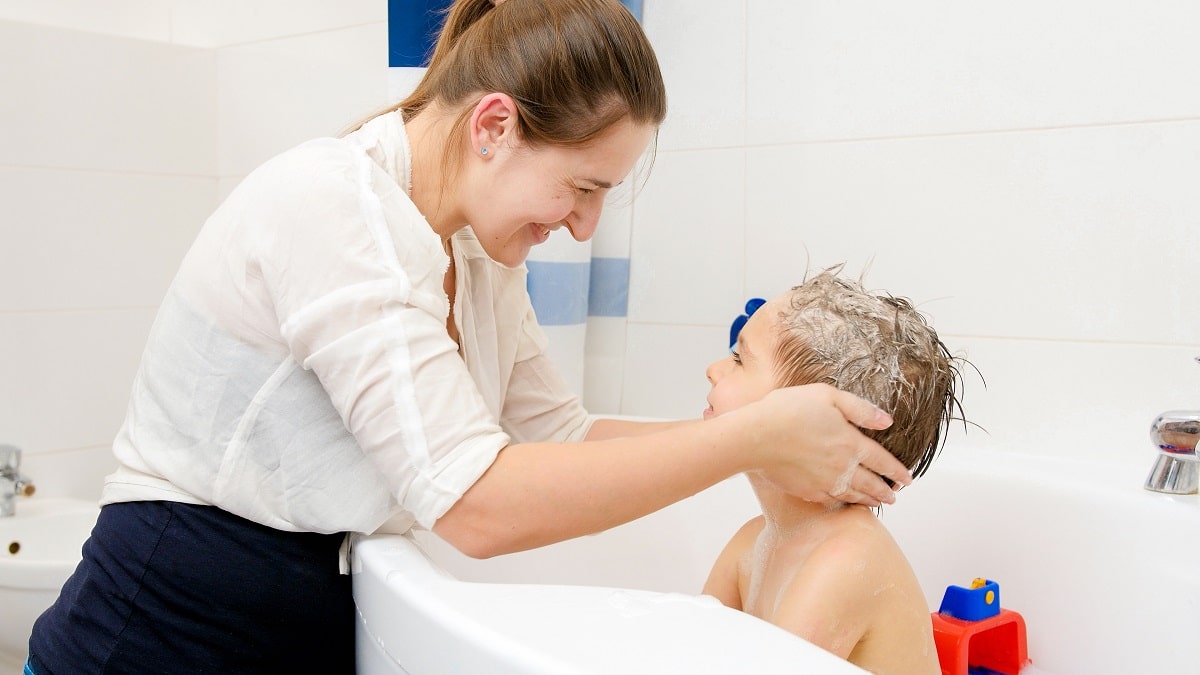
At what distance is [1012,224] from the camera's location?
1.56 m

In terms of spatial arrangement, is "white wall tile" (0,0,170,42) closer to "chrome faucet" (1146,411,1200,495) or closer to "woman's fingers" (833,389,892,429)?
"woman's fingers" (833,389,892,429)

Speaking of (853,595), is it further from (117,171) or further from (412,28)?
(117,171)

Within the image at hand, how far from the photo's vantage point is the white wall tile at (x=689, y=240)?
1854mm

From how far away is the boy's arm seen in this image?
1273mm

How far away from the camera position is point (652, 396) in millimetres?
1994

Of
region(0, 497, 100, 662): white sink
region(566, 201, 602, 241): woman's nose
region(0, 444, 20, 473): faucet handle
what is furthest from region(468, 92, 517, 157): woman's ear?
region(0, 444, 20, 473): faucet handle

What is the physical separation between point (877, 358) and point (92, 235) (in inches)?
67.7

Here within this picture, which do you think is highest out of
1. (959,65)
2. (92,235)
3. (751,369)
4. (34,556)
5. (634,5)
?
(634,5)

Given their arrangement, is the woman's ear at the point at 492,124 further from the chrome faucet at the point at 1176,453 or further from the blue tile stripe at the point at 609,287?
the blue tile stripe at the point at 609,287

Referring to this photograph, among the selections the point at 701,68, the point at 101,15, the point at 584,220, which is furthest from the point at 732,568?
the point at 101,15

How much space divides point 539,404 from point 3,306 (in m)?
1.26

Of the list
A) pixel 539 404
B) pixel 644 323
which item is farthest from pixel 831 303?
pixel 644 323

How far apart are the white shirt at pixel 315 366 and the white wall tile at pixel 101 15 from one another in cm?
Answer: 141

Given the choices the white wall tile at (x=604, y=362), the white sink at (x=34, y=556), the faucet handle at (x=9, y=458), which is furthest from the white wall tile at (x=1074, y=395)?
the faucet handle at (x=9, y=458)
